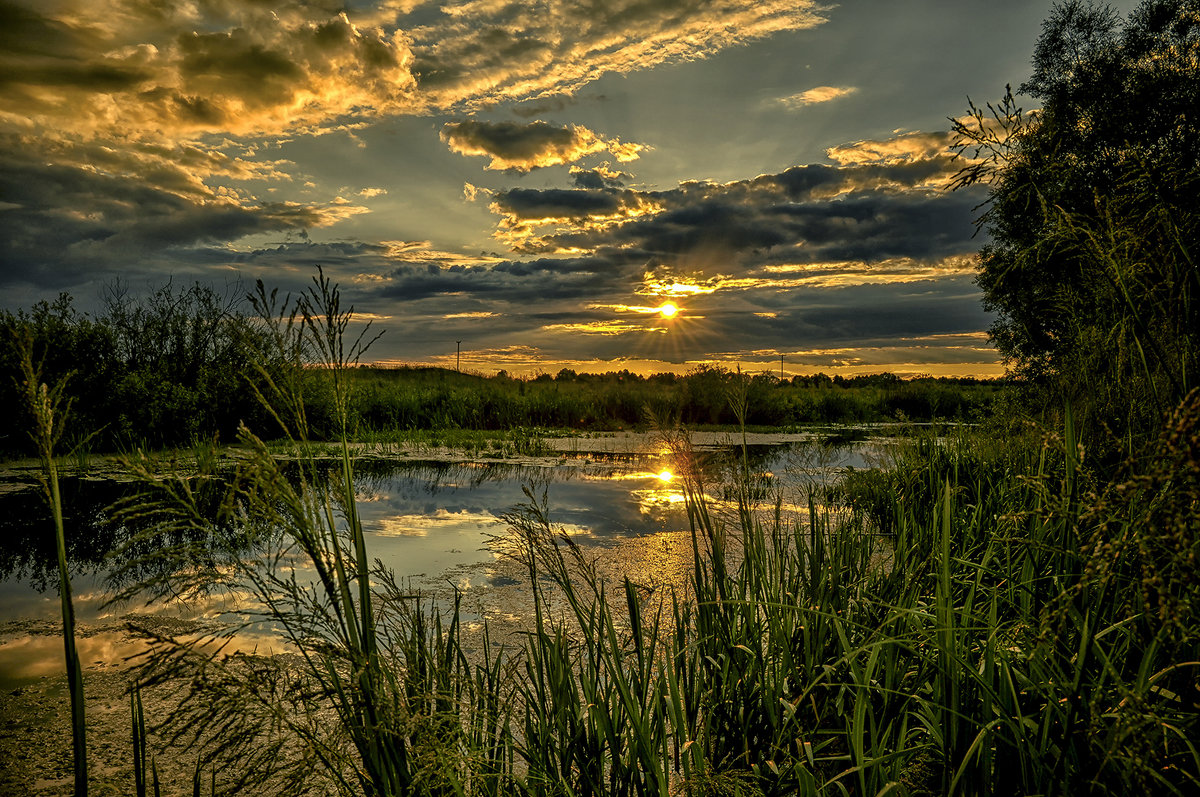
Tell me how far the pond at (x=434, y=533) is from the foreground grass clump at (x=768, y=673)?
309 mm

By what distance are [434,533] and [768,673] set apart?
11.7ft

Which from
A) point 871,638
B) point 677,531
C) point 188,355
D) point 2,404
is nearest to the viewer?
point 871,638

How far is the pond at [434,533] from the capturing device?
3.40 m

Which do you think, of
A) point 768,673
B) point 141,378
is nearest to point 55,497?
point 768,673

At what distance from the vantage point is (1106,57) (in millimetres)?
14672

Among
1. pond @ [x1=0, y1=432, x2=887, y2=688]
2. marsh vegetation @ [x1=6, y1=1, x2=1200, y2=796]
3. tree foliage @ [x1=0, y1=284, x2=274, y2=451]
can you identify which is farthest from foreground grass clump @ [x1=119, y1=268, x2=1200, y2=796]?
tree foliage @ [x1=0, y1=284, x2=274, y2=451]

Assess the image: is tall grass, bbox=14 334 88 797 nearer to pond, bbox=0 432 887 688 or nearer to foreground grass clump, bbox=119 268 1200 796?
foreground grass clump, bbox=119 268 1200 796

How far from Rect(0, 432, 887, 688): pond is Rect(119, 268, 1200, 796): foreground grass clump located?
1.01 ft

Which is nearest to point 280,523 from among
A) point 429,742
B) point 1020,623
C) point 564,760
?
point 429,742

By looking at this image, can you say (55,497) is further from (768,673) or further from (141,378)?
(141,378)

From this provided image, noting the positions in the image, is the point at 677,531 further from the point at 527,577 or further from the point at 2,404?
the point at 2,404

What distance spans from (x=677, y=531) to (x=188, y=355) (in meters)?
9.25

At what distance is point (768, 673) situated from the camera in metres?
2.33

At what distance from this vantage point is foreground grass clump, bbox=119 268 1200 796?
1.02 metres
